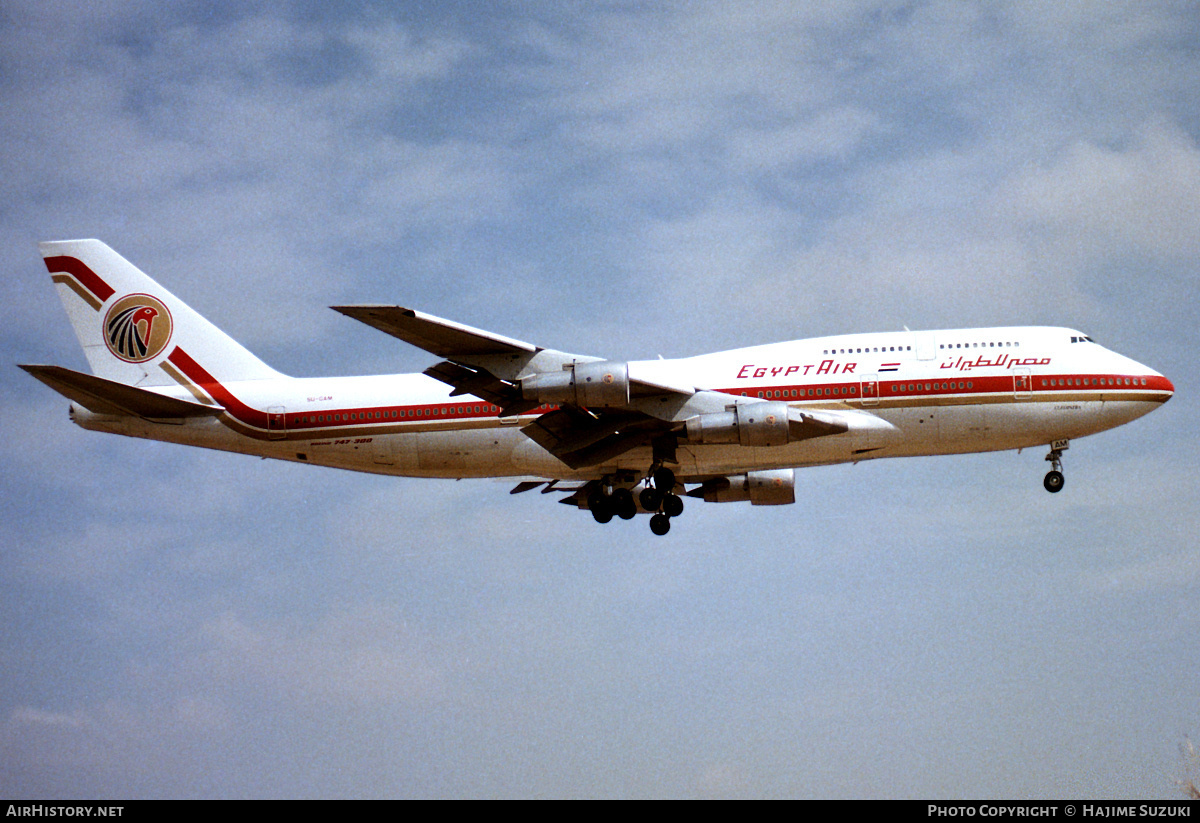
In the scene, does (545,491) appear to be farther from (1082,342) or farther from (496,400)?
(1082,342)

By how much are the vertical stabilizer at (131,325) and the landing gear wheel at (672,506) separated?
13641mm

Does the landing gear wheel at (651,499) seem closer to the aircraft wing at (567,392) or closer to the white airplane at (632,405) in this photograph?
the white airplane at (632,405)

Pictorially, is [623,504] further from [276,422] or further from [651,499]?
[276,422]

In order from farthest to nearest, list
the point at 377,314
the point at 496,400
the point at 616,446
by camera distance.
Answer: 1. the point at 616,446
2. the point at 496,400
3. the point at 377,314

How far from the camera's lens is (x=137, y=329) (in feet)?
139

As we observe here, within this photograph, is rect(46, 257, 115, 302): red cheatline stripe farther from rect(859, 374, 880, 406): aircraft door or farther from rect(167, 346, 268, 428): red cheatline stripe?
rect(859, 374, 880, 406): aircraft door

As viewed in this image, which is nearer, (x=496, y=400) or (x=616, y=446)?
(x=496, y=400)

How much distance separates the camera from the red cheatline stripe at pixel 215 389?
3950 centimetres

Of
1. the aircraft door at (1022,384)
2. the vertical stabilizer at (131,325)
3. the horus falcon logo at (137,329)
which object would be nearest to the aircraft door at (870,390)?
the aircraft door at (1022,384)

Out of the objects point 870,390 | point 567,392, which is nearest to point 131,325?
point 567,392
